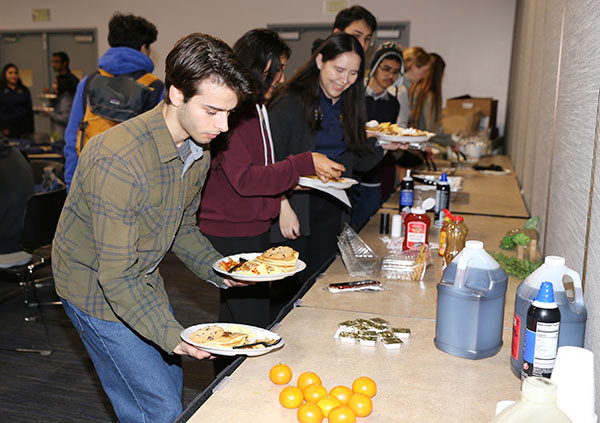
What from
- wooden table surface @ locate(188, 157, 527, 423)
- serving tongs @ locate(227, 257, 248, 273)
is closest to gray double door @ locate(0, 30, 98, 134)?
serving tongs @ locate(227, 257, 248, 273)

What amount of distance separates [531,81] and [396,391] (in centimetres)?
269

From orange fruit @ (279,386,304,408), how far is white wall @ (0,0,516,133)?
6561 millimetres

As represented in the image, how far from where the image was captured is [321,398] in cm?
111

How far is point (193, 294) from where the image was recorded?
162 inches

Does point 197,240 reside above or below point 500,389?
above

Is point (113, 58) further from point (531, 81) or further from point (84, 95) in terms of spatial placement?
point (531, 81)

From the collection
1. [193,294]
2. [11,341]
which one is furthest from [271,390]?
[193,294]

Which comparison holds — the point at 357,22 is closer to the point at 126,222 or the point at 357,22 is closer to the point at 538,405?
the point at 126,222

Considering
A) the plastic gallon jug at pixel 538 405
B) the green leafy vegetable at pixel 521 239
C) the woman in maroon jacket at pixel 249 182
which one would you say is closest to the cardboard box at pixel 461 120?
the green leafy vegetable at pixel 521 239

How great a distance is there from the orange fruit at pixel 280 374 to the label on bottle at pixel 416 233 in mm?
1059

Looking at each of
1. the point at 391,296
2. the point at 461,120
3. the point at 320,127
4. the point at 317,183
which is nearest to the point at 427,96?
the point at 461,120

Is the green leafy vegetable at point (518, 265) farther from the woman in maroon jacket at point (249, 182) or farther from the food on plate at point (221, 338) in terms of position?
the food on plate at point (221, 338)

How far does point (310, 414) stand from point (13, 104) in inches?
279

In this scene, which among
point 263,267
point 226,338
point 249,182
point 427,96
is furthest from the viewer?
point 427,96
